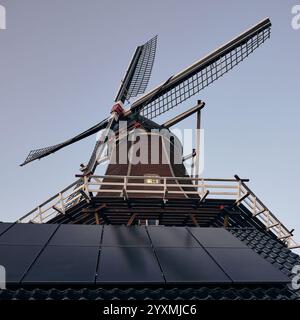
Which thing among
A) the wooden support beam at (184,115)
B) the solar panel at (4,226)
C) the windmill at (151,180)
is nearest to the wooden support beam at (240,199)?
the windmill at (151,180)

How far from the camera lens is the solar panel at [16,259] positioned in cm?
532

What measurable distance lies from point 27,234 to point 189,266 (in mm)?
3691

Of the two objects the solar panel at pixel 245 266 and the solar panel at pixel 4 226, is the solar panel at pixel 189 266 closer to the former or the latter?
the solar panel at pixel 245 266

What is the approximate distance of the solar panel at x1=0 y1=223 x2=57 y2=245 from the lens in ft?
22.4

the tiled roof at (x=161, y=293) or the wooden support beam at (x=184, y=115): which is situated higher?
the wooden support beam at (x=184, y=115)

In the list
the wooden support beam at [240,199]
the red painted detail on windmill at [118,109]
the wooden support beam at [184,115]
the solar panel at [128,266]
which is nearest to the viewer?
the solar panel at [128,266]

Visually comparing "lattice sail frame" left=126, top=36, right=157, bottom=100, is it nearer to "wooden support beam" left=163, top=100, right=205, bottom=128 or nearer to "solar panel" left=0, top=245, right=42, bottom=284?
"wooden support beam" left=163, top=100, right=205, bottom=128

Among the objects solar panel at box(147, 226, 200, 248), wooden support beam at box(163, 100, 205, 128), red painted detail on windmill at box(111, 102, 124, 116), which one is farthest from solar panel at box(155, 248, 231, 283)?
red painted detail on windmill at box(111, 102, 124, 116)

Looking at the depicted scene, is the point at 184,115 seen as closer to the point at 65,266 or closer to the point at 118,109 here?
the point at 118,109

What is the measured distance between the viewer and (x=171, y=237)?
7.55 m


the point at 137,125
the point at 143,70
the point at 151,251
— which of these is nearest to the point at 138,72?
the point at 143,70

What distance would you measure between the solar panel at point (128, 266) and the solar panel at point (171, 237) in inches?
23.2

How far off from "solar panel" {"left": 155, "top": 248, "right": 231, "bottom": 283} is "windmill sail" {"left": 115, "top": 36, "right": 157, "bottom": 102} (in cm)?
1570
